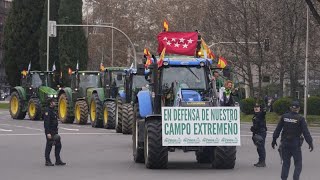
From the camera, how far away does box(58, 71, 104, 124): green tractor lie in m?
39.5

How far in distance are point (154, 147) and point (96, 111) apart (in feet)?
64.0

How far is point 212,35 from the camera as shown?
56.0 m

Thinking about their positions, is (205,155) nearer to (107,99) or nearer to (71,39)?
(107,99)

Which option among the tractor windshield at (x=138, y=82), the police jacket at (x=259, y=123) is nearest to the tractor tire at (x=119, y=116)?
the tractor windshield at (x=138, y=82)

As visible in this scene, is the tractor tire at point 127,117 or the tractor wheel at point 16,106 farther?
the tractor wheel at point 16,106

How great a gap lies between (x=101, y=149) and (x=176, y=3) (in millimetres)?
47208

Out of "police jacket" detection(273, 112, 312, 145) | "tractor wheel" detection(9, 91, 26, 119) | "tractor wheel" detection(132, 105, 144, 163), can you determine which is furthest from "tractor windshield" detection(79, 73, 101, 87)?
"police jacket" detection(273, 112, 312, 145)

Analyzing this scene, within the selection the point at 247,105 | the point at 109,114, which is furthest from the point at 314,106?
the point at 109,114

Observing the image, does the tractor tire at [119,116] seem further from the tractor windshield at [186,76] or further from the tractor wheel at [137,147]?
the tractor windshield at [186,76]

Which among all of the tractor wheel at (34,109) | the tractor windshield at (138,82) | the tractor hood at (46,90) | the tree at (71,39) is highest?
the tree at (71,39)

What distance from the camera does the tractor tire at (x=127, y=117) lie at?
30250 mm

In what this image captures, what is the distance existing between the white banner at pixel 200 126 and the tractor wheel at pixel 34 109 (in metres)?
27.3

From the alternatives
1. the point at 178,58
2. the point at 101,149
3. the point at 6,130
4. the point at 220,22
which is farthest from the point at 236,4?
the point at 178,58

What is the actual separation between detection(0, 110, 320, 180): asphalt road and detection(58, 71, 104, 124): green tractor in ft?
35.0
